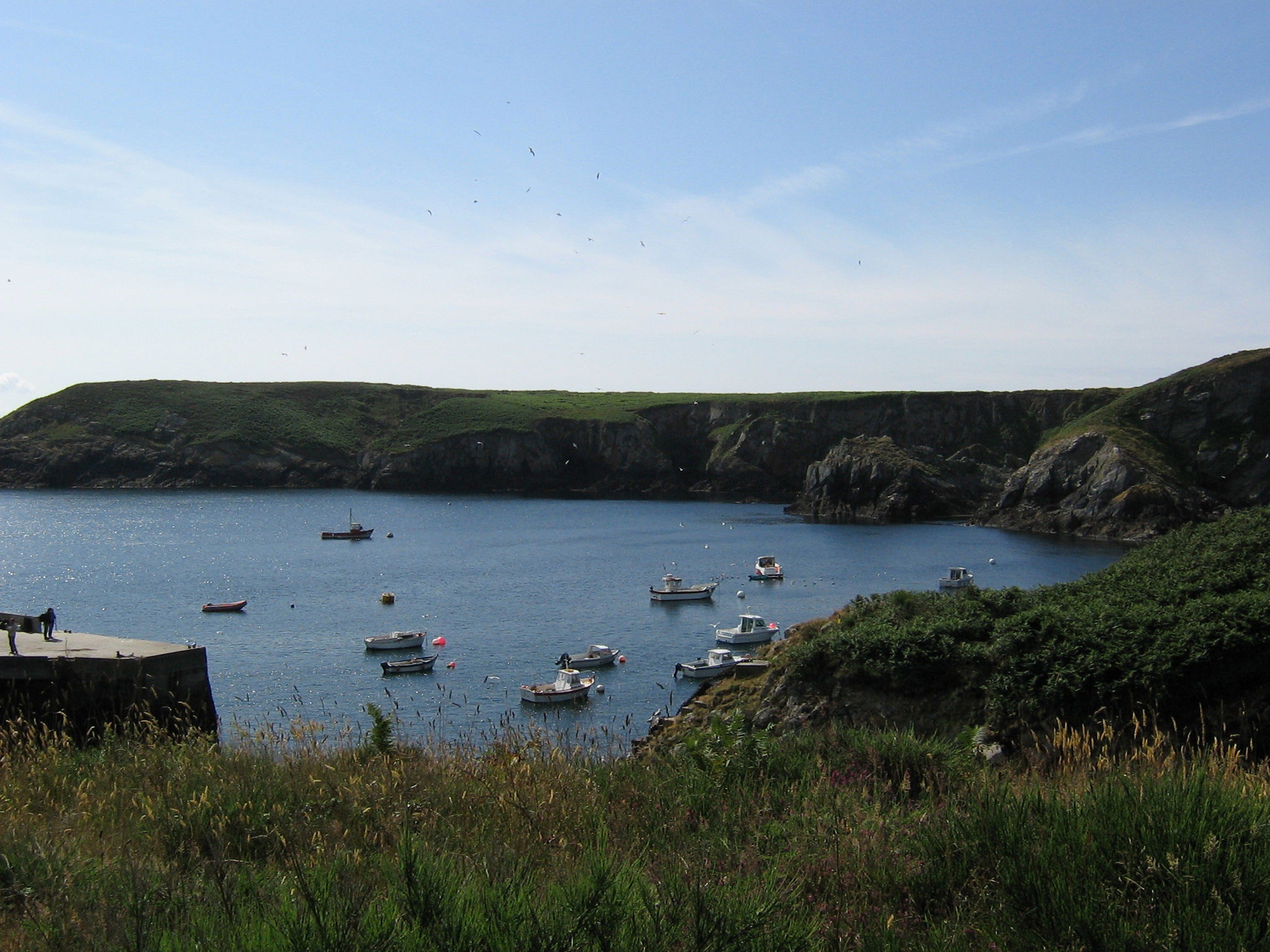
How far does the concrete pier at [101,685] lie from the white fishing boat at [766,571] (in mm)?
57128

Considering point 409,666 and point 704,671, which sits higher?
point 409,666

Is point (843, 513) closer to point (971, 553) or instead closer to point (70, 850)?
point (971, 553)

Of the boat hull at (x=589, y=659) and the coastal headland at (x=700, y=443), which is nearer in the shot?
the boat hull at (x=589, y=659)

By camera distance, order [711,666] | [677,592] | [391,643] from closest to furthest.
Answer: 1. [711,666]
2. [391,643]
3. [677,592]

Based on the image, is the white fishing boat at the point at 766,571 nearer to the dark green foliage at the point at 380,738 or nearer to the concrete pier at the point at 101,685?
the concrete pier at the point at 101,685

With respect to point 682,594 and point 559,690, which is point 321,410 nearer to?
point 682,594

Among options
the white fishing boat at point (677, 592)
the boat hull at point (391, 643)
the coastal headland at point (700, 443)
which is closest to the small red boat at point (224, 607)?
the boat hull at point (391, 643)

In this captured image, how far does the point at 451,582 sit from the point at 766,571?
23966 mm

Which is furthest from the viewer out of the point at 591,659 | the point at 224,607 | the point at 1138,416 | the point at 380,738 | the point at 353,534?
the point at 1138,416

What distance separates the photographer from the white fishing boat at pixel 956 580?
65.3 meters

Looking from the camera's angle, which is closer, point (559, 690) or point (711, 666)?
point (559, 690)

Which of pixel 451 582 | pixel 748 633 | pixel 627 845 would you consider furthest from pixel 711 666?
pixel 627 845

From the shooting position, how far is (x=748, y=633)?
165 feet

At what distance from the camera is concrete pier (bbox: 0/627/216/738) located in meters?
15.5
